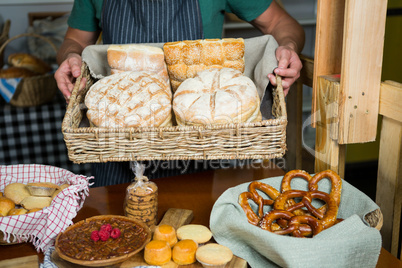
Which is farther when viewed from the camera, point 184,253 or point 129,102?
point 129,102

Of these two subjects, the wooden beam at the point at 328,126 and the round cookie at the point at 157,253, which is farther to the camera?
the wooden beam at the point at 328,126

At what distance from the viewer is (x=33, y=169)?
4.70ft

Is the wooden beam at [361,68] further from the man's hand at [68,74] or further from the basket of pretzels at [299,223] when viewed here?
the man's hand at [68,74]

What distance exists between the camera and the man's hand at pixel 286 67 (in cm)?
137

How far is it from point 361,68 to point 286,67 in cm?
24

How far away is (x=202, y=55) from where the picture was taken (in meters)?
1.40

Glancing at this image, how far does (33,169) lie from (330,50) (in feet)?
3.43

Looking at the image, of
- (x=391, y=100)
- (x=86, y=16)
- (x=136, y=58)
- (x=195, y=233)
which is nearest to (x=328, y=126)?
(x=391, y=100)

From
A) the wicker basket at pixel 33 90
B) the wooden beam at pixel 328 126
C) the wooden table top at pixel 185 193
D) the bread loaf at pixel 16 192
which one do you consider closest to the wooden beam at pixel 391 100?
the wooden beam at pixel 328 126

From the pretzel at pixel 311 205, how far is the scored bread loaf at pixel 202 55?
47 centimetres

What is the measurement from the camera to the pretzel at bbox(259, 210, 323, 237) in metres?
1.07

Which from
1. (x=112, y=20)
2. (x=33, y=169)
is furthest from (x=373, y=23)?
(x=33, y=169)

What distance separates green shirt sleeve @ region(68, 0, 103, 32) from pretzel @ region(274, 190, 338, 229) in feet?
3.75

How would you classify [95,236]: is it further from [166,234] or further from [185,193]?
[185,193]
